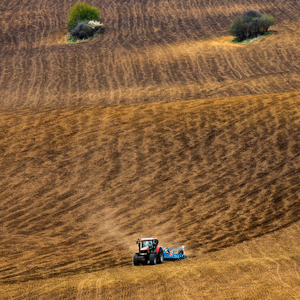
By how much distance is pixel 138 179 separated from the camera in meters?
17.7

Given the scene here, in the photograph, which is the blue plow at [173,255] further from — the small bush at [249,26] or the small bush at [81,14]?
the small bush at [81,14]

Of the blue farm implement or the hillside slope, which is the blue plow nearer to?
the blue farm implement

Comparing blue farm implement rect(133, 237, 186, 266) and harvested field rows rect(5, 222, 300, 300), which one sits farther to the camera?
blue farm implement rect(133, 237, 186, 266)

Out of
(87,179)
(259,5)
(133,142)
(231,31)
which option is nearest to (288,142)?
(133,142)

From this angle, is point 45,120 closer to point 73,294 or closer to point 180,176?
point 180,176

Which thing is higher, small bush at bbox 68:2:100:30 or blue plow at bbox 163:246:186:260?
blue plow at bbox 163:246:186:260

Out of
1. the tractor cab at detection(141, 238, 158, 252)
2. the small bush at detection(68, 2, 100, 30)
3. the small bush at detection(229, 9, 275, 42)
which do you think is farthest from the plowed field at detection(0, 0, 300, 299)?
the small bush at detection(68, 2, 100, 30)

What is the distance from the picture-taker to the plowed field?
10.4 metres

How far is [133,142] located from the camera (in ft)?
66.5

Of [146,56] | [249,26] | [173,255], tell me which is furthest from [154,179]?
[249,26]

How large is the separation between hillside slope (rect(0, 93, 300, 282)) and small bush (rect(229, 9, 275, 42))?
17.8m

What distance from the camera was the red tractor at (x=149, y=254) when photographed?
11.2 m

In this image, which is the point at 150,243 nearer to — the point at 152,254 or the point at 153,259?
the point at 152,254

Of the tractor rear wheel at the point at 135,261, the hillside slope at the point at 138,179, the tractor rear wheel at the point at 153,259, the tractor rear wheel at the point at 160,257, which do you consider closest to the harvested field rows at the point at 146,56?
the hillside slope at the point at 138,179
